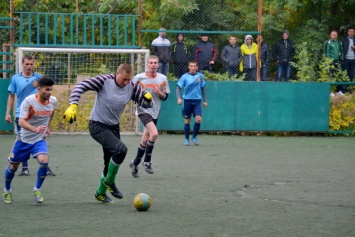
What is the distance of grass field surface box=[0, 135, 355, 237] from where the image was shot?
27.8 feet

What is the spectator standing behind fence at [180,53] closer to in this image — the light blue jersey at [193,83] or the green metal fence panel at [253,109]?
the green metal fence panel at [253,109]

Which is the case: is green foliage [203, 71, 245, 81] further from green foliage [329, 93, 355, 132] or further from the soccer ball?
the soccer ball

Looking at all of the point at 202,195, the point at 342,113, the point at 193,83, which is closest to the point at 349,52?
the point at 342,113

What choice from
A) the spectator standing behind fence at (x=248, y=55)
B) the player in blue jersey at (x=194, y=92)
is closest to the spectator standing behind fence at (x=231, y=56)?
the spectator standing behind fence at (x=248, y=55)

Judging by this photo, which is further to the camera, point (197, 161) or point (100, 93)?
point (197, 161)

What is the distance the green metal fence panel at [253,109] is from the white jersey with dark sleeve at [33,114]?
11.6 m

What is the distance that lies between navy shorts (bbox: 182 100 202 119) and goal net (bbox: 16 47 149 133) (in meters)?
2.62

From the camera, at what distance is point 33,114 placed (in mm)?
10406

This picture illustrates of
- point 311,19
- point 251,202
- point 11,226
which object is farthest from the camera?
point 311,19

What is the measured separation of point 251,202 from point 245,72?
12.2m

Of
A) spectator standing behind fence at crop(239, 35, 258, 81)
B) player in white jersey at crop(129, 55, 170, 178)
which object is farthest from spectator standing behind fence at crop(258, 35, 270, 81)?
player in white jersey at crop(129, 55, 170, 178)

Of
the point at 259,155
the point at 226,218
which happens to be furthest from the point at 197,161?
the point at 226,218

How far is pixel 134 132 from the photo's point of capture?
21984 millimetres

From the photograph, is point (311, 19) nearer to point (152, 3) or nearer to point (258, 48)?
point (258, 48)
